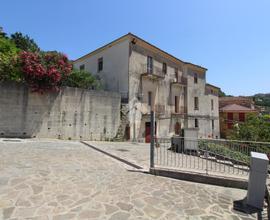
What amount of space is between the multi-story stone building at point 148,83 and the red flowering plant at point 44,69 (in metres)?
5.98

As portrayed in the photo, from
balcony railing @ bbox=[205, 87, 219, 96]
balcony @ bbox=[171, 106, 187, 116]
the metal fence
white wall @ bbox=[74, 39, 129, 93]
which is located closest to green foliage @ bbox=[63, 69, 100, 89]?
white wall @ bbox=[74, 39, 129, 93]

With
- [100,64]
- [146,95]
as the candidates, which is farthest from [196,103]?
[100,64]

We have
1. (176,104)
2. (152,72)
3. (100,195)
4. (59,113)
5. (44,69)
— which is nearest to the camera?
(100,195)

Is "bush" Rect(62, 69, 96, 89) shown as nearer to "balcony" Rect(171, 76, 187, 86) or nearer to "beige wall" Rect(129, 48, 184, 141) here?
"beige wall" Rect(129, 48, 184, 141)

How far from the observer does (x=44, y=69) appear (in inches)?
469

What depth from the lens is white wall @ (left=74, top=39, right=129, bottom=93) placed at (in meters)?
17.6

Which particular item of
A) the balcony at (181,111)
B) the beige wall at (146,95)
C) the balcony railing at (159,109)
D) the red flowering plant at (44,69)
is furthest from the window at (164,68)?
the red flowering plant at (44,69)

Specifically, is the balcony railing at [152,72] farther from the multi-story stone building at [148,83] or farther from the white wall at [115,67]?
the white wall at [115,67]

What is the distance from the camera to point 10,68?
11320mm

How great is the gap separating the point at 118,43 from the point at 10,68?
9756 mm

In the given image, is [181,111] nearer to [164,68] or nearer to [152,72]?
[164,68]

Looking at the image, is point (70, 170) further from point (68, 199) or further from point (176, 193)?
point (176, 193)

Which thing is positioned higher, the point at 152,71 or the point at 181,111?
the point at 152,71

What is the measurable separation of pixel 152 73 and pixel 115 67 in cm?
380
